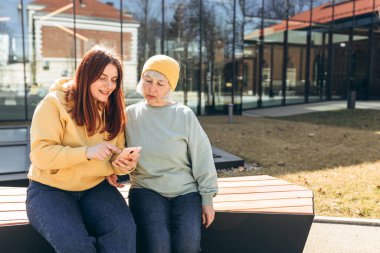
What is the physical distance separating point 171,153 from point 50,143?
2.45 ft

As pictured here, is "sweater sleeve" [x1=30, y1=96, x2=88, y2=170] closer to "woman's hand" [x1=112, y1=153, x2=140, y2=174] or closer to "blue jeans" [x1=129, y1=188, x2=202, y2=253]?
"woman's hand" [x1=112, y1=153, x2=140, y2=174]

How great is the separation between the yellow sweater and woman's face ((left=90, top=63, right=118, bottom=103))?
0.62ft

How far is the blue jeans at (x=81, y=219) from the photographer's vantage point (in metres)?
2.14

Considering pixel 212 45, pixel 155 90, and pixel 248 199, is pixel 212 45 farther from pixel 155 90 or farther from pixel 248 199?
pixel 155 90

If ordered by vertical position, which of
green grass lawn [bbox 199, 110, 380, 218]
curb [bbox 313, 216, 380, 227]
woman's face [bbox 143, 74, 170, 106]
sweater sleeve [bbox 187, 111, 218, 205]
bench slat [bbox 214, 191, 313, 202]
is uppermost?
woman's face [bbox 143, 74, 170, 106]

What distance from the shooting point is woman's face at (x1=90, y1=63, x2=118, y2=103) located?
2438 millimetres

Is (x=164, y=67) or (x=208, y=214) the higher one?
(x=164, y=67)

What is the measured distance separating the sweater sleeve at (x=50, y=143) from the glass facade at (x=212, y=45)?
10.5 meters

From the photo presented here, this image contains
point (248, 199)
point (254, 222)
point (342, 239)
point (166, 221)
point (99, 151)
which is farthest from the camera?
point (342, 239)

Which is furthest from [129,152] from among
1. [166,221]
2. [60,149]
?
[166,221]

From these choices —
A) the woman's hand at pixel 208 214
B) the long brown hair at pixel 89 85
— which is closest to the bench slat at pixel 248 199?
the woman's hand at pixel 208 214

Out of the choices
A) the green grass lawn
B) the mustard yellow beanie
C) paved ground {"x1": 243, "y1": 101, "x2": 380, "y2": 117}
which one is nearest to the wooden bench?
the mustard yellow beanie

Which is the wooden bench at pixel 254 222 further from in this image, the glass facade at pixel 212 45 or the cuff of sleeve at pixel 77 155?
the glass facade at pixel 212 45

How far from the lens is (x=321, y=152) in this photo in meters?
7.75
